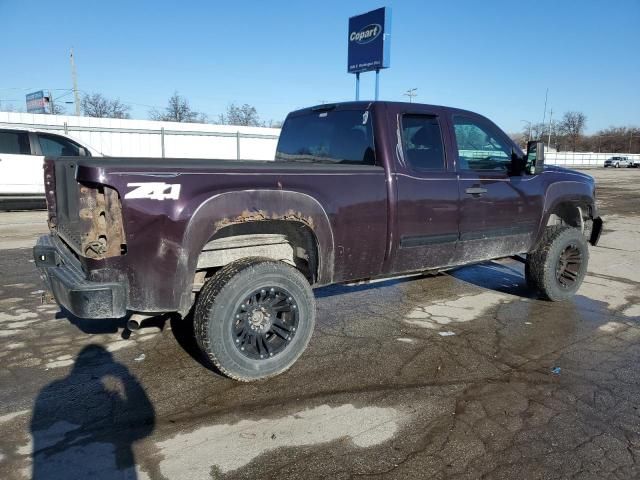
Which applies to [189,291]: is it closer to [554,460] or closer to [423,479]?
[423,479]

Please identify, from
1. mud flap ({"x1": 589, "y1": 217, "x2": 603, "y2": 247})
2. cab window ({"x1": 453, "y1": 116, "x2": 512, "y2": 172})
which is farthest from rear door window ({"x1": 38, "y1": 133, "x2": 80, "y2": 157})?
mud flap ({"x1": 589, "y1": 217, "x2": 603, "y2": 247})

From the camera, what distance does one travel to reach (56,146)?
11180mm

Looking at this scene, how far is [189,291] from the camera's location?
3.11 m

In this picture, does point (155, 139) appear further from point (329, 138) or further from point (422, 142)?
point (422, 142)

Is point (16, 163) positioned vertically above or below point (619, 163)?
above

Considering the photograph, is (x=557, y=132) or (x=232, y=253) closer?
(x=232, y=253)

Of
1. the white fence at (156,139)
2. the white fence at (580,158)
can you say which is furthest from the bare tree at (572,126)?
the white fence at (156,139)

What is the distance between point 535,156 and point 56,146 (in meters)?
10.4

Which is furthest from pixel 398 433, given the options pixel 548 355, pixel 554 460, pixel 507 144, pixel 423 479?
pixel 507 144

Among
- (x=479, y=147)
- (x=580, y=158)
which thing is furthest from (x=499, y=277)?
(x=580, y=158)

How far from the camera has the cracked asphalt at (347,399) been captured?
2539 millimetres

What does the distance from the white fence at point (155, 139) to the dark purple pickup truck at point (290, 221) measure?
19321mm

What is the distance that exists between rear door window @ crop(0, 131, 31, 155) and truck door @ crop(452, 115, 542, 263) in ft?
33.5

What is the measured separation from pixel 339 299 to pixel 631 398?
293cm
